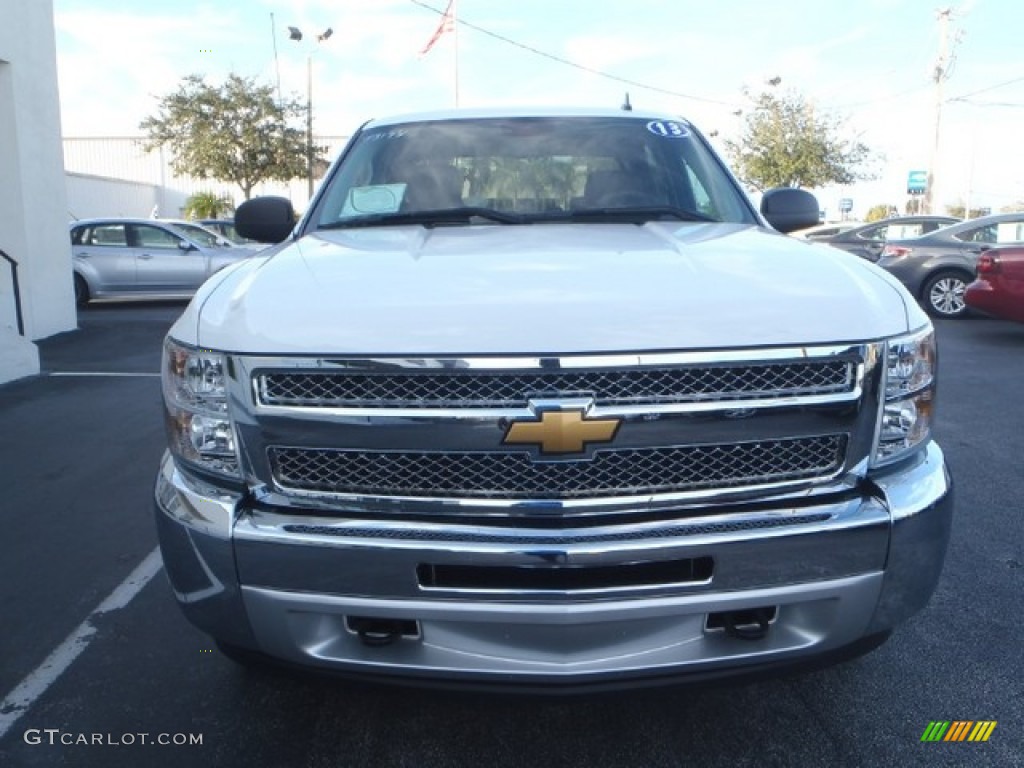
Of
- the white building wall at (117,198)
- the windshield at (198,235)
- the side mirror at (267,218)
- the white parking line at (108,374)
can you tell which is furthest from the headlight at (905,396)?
the white building wall at (117,198)

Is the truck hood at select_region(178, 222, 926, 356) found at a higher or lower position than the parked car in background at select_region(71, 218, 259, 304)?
higher

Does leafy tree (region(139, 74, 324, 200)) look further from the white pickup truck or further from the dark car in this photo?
the white pickup truck

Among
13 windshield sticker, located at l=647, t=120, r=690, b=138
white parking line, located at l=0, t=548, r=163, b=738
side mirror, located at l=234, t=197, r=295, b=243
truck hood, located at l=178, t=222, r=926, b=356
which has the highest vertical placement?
13 windshield sticker, located at l=647, t=120, r=690, b=138

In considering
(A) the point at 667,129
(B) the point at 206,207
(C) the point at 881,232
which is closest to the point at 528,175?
(A) the point at 667,129

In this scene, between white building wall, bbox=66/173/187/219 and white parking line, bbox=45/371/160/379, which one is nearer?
white parking line, bbox=45/371/160/379

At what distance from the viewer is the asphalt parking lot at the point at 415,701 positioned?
7.94 ft

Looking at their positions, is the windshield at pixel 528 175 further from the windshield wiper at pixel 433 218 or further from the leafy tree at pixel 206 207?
the leafy tree at pixel 206 207

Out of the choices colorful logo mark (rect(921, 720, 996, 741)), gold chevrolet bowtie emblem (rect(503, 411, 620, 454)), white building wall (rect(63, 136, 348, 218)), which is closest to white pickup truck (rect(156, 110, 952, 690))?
gold chevrolet bowtie emblem (rect(503, 411, 620, 454))

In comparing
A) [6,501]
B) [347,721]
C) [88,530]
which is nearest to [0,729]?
[347,721]

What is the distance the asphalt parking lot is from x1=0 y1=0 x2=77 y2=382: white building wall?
6.77m

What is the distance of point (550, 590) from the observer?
1951mm

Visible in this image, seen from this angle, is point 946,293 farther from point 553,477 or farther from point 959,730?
point 553,477

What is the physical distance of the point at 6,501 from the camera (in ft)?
15.1

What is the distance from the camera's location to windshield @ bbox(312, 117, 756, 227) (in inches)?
131
